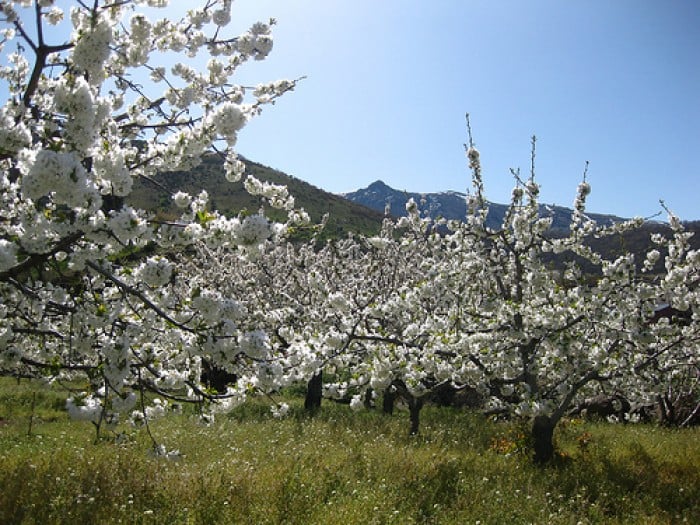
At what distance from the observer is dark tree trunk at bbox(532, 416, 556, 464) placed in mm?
9734

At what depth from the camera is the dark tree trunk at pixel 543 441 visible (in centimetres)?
973

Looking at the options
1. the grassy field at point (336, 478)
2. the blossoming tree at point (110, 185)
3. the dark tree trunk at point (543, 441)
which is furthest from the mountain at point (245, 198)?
the blossoming tree at point (110, 185)

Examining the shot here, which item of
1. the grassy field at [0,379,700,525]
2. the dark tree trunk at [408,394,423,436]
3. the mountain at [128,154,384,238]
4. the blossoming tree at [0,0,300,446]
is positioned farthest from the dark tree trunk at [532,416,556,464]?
the mountain at [128,154,384,238]

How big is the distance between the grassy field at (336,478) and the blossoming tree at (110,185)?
1483 mm

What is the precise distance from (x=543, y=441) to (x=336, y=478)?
4643mm

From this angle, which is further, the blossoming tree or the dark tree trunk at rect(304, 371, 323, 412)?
the dark tree trunk at rect(304, 371, 323, 412)

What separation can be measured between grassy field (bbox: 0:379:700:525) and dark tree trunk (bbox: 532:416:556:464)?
321 mm

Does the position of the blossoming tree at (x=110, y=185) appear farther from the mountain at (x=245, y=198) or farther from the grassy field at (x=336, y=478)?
the mountain at (x=245, y=198)

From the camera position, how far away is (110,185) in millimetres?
4348

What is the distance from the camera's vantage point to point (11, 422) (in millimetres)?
12859

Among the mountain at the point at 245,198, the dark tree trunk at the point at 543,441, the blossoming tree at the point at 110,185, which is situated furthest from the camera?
the mountain at the point at 245,198

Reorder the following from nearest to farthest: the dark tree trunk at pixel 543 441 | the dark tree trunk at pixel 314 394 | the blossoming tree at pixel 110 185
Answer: the blossoming tree at pixel 110 185
the dark tree trunk at pixel 543 441
the dark tree trunk at pixel 314 394

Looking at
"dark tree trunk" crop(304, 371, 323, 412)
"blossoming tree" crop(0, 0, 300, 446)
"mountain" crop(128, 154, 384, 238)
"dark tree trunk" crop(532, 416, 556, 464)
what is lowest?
"dark tree trunk" crop(304, 371, 323, 412)

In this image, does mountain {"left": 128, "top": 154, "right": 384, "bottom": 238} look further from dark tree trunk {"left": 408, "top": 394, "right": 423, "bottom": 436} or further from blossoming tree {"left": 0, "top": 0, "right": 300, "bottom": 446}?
blossoming tree {"left": 0, "top": 0, "right": 300, "bottom": 446}
